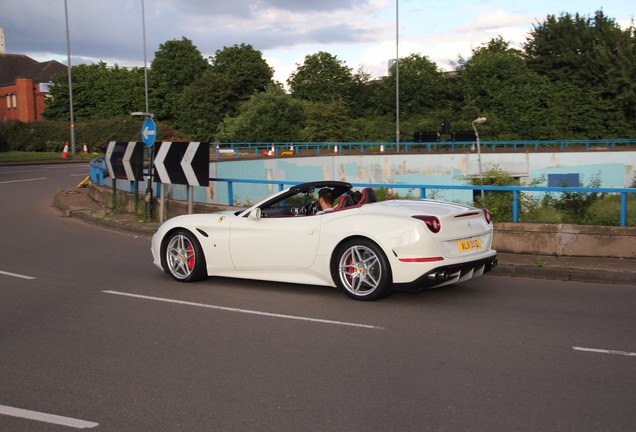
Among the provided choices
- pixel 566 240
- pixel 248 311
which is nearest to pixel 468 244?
pixel 248 311

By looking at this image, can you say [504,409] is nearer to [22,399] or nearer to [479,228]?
[22,399]

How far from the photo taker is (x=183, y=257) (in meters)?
9.20

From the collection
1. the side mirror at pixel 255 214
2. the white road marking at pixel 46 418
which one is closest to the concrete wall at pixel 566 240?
the side mirror at pixel 255 214

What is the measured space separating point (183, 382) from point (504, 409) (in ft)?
7.24

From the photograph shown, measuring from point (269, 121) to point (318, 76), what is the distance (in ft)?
80.0

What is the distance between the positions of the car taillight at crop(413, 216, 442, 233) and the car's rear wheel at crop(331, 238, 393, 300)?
563 millimetres

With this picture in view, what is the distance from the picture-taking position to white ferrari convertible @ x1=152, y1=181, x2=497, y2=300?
7.48 meters

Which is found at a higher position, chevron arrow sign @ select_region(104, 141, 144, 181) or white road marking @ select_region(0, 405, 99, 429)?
chevron arrow sign @ select_region(104, 141, 144, 181)

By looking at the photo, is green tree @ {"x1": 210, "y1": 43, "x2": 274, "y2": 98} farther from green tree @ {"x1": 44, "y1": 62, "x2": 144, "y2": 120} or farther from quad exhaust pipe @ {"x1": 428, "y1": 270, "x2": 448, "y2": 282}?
quad exhaust pipe @ {"x1": 428, "y1": 270, "x2": 448, "y2": 282}

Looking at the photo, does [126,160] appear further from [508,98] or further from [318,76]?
[318,76]

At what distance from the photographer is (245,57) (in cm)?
8650

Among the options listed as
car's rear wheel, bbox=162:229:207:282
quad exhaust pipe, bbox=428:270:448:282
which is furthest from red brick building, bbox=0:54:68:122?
quad exhaust pipe, bbox=428:270:448:282

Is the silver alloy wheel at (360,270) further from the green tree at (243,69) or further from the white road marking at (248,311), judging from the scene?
the green tree at (243,69)

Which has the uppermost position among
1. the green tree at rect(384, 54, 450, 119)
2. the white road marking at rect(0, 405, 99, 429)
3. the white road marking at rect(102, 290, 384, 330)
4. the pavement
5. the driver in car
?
the green tree at rect(384, 54, 450, 119)
